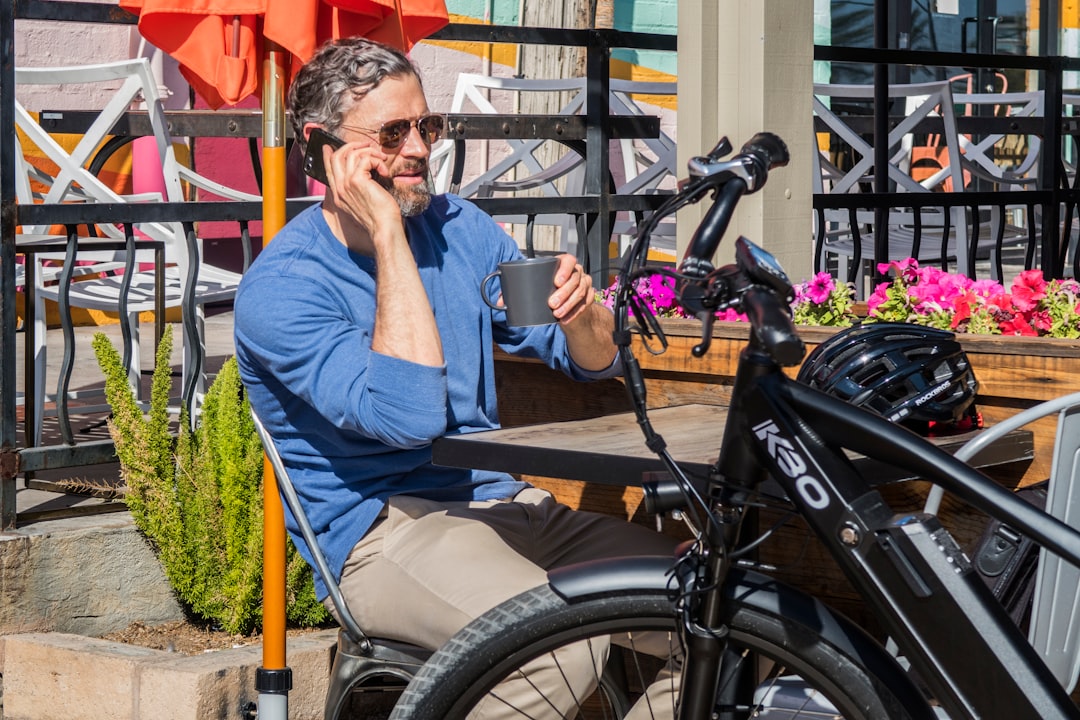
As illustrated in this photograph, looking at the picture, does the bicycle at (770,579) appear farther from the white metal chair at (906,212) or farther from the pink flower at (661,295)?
the white metal chair at (906,212)

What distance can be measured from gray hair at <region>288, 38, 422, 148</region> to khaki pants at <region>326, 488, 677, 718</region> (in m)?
0.73

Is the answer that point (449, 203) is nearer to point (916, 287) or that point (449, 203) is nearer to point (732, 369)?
point (732, 369)

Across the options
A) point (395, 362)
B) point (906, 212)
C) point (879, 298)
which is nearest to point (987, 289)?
point (879, 298)

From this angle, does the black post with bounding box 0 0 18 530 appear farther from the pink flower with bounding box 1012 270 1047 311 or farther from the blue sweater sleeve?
the pink flower with bounding box 1012 270 1047 311

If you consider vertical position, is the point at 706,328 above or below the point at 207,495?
above

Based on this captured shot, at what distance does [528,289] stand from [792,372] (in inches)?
29.9

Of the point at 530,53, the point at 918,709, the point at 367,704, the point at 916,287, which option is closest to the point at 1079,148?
the point at 530,53

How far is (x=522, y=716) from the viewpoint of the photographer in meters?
2.17

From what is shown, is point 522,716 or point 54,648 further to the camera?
point 54,648

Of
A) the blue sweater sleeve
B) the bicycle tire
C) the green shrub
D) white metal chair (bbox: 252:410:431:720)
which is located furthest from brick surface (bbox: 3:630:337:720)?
the bicycle tire

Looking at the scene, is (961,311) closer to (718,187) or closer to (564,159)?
(718,187)

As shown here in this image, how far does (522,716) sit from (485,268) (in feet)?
3.33

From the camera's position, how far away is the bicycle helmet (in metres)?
2.41

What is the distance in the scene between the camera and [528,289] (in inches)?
94.8
